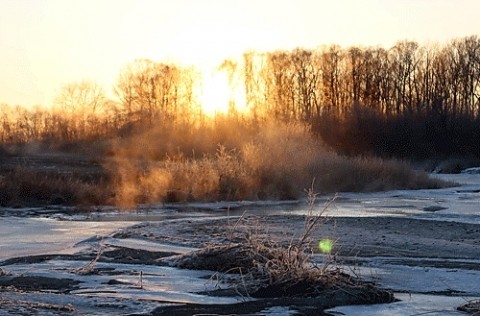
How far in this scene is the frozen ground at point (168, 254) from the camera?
8.36m

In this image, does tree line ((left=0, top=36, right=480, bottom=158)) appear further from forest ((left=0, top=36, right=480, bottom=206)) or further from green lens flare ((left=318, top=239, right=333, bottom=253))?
green lens flare ((left=318, top=239, right=333, bottom=253))

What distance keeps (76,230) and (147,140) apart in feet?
134

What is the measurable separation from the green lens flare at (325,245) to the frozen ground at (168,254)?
19 centimetres

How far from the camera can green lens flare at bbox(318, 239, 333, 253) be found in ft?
41.9

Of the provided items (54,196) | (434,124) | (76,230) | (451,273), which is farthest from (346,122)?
(451,273)

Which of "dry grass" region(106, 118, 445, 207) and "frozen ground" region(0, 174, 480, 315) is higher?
"dry grass" region(106, 118, 445, 207)

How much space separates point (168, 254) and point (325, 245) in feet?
9.35

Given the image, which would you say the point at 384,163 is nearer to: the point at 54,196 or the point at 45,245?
the point at 54,196

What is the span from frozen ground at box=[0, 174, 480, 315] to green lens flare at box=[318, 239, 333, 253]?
A: 0.61 ft

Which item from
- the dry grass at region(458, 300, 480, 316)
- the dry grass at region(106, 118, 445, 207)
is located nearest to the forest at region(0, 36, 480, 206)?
the dry grass at region(106, 118, 445, 207)

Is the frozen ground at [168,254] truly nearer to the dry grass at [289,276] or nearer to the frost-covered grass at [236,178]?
the dry grass at [289,276]

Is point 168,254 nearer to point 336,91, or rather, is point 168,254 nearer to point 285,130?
point 285,130

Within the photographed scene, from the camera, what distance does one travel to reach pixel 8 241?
14234 millimetres

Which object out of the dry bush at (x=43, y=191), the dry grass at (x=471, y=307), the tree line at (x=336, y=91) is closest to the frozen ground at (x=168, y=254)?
the dry grass at (x=471, y=307)
